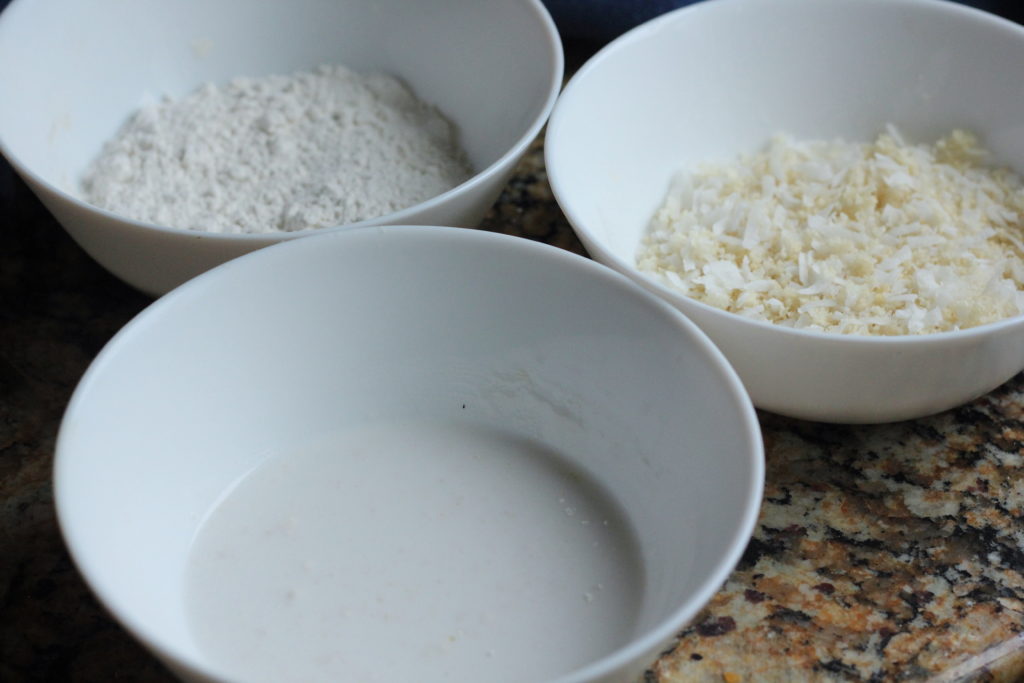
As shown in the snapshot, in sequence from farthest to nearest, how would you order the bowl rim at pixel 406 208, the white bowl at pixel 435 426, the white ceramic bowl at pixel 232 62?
the white ceramic bowl at pixel 232 62, the bowl rim at pixel 406 208, the white bowl at pixel 435 426

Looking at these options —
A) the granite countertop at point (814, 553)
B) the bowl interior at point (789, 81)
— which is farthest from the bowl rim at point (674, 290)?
the granite countertop at point (814, 553)

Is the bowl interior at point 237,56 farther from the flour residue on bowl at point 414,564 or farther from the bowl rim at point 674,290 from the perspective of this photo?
the flour residue on bowl at point 414,564

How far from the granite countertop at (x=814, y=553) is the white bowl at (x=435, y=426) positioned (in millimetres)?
80

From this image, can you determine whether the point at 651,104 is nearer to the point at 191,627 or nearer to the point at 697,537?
the point at 697,537

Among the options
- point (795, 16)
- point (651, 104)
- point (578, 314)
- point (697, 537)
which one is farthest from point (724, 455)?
point (795, 16)

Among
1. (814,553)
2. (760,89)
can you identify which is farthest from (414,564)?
(760,89)

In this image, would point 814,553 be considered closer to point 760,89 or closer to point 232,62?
point 760,89

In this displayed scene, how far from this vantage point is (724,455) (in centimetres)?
64

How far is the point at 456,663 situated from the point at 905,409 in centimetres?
38

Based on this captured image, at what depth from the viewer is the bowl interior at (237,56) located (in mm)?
979

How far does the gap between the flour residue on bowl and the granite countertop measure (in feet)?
0.22

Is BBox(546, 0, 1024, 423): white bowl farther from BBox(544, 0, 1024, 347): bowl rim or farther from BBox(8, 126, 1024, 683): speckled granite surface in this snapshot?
BBox(8, 126, 1024, 683): speckled granite surface

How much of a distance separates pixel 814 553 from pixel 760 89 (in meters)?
0.51

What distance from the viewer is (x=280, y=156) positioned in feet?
3.23
